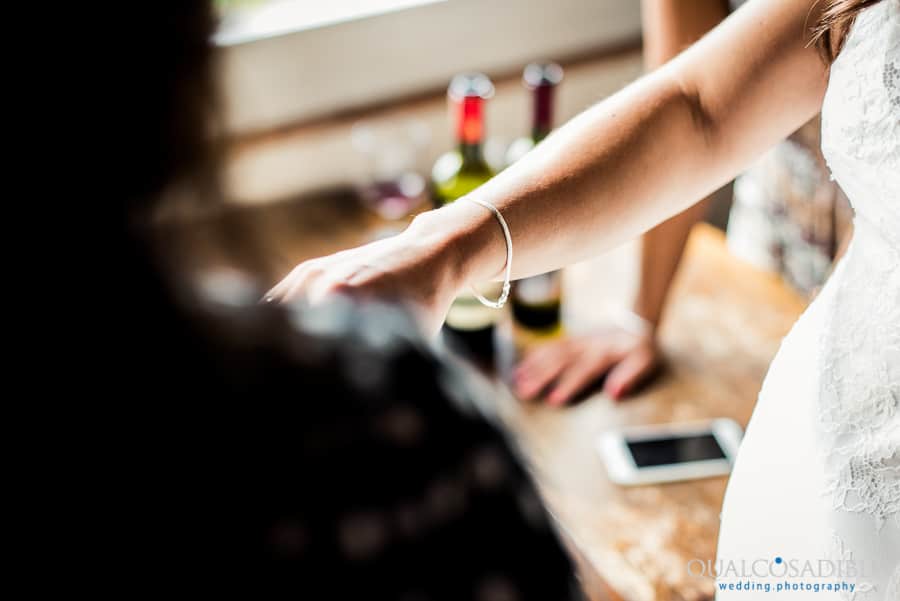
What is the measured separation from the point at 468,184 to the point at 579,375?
28 centimetres

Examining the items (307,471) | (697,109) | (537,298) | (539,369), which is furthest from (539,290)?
(307,471)

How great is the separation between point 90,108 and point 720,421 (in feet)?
2.68

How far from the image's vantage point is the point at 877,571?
→ 591mm

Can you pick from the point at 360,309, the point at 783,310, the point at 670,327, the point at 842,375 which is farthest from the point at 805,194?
the point at 360,309

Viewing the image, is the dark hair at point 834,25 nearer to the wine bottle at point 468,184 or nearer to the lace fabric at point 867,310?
the lace fabric at point 867,310

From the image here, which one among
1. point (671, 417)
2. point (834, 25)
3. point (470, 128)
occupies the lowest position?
point (671, 417)

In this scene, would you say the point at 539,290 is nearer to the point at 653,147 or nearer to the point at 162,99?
the point at 653,147

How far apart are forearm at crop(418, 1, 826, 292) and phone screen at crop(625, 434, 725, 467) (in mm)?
353

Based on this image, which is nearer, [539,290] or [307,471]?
[307,471]

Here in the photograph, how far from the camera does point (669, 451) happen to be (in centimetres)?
94

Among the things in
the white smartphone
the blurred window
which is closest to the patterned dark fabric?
the white smartphone

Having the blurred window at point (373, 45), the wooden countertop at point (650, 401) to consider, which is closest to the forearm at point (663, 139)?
the wooden countertop at point (650, 401)

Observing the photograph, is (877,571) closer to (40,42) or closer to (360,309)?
(360,309)

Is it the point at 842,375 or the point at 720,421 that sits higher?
the point at 842,375
